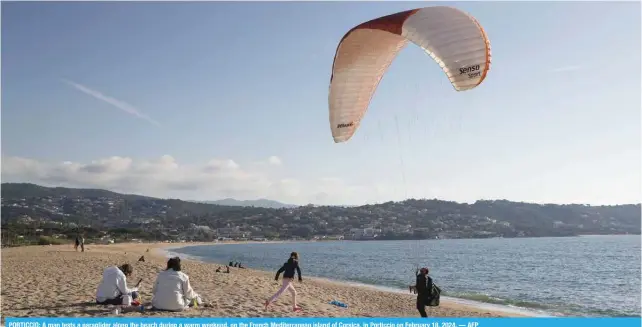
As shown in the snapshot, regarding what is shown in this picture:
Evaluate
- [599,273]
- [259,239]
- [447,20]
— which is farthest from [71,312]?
[259,239]

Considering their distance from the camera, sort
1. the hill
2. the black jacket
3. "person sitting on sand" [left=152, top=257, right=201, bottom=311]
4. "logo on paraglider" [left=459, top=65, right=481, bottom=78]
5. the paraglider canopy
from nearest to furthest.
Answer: "person sitting on sand" [left=152, top=257, right=201, bottom=311] → the black jacket → "logo on paraglider" [left=459, top=65, right=481, bottom=78] → the paraglider canopy → the hill

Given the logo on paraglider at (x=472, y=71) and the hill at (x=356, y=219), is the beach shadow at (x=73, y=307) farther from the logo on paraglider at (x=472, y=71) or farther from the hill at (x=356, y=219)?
the hill at (x=356, y=219)

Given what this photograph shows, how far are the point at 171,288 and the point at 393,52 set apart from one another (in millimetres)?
7696

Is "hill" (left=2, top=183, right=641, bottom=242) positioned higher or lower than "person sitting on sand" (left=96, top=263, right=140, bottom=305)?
higher

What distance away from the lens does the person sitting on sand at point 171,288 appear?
325 inches

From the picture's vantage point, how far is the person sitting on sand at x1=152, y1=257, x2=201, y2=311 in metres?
8.27

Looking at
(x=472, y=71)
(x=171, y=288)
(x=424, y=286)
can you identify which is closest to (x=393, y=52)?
(x=472, y=71)

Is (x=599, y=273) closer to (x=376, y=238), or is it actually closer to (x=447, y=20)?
(x=447, y=20)

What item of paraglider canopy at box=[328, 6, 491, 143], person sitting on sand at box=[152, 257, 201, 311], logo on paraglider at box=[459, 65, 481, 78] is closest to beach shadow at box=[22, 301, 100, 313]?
person sitting on sand at box=[152, 257, 201, 311]

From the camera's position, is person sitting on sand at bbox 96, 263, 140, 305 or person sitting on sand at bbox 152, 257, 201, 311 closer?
person sitting on sand at bbox 152, 257, 201, 311

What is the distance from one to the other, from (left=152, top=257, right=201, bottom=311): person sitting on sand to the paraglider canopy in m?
5.74

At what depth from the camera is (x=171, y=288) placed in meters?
8.34

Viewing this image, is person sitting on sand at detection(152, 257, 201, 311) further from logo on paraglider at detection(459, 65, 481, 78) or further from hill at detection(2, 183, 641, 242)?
hill at detection(2, 183, 641, 242)

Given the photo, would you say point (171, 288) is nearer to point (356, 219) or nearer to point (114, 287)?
point (114, 287)
